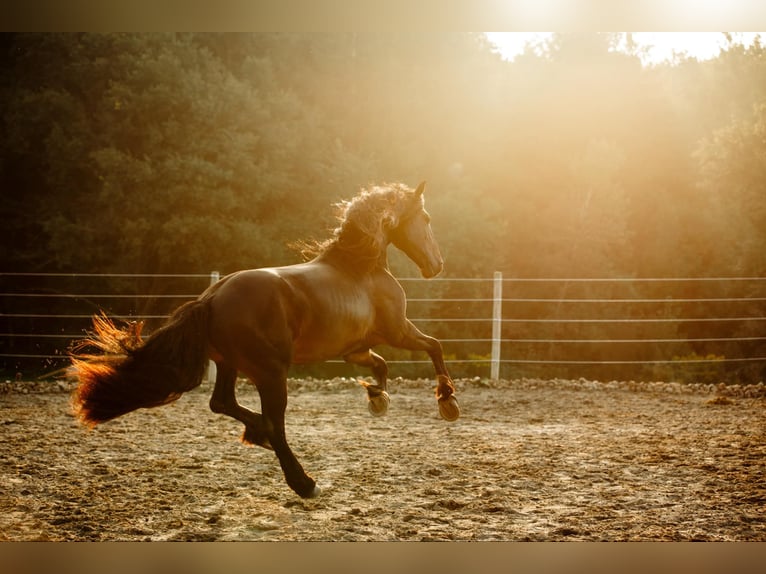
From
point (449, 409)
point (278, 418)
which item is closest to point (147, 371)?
point (278, 418)

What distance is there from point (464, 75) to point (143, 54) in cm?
555

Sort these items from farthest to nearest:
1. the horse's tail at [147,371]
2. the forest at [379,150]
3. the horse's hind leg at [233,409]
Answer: the forest at [379,150]
the horse's hind leg at [233,409]
the horse's tail at [147,371]

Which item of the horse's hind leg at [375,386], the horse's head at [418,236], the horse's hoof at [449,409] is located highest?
the horse's head at [418,236]

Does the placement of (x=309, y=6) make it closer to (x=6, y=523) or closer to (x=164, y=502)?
(x=164, y=502)

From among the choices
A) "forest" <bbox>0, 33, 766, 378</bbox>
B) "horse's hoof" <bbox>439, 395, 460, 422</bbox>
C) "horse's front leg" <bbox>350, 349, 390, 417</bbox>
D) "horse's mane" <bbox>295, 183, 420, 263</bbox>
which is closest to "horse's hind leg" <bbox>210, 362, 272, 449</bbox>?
"horse's front leg" <bbox>350, 349, 390, 417</bbox>

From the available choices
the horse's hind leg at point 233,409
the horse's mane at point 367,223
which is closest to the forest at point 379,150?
the horse's mane at point 367,223

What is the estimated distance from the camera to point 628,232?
44.1 ft

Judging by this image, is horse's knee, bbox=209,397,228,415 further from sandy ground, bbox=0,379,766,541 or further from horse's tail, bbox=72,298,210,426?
sandy ground, bbox=0,379,766,541

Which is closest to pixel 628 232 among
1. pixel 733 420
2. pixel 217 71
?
pixel 217 71

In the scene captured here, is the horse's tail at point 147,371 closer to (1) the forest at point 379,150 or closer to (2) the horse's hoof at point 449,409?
(2) the horse's hoof at point 449,409

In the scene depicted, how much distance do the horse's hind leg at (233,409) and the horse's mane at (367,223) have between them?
748 mm

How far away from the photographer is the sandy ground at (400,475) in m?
2.84

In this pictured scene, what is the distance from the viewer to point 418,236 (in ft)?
12.1

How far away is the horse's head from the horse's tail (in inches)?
46.3
